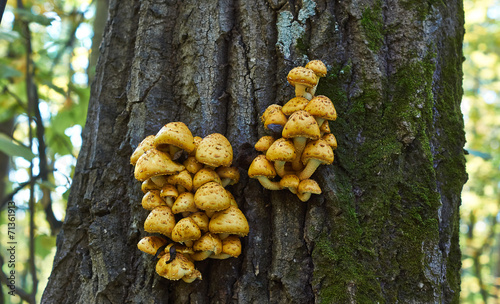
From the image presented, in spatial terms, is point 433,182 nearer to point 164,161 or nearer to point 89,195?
point 164,161

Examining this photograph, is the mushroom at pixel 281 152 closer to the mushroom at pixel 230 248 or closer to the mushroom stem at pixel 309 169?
the mushroom stem at pixel 309 169

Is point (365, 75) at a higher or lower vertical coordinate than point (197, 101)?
higher

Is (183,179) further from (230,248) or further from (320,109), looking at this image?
(320,109)

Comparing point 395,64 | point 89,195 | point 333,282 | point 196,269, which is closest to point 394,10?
point 395,64

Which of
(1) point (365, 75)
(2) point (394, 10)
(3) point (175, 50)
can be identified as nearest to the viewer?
(1) point (365, 75)

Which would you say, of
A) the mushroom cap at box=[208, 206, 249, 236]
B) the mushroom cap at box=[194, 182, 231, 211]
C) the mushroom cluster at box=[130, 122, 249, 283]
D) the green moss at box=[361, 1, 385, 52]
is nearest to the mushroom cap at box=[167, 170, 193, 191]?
the mushroom cluster at box=[130, 122, 249, 283]
